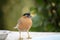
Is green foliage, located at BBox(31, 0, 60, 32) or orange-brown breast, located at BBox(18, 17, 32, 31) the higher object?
green foliage, located at BBox(31, 0, 60, 32)

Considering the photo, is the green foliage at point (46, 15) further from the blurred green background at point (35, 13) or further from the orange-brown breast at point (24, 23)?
the orange-brown breast at point (24, 23)

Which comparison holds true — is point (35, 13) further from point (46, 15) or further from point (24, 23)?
point (24, 23)

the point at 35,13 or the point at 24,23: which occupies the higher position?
the point at 35,13

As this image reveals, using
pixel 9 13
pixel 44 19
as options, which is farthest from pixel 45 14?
pixel 9 13

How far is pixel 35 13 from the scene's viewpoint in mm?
1169

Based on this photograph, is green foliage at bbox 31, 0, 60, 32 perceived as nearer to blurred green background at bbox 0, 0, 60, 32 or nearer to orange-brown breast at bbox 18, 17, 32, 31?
blurred green background at bbox 0, 0, 60, 32

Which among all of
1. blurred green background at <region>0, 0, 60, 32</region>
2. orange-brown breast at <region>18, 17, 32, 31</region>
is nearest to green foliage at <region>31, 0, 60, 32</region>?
blurred green background at <region>0, 0, 60, 32</region>

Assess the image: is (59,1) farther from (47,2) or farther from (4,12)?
(4,12)

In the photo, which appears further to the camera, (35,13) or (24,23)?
(35,13)

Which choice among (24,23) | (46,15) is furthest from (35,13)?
(24,23)

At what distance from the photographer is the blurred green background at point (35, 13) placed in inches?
44.6

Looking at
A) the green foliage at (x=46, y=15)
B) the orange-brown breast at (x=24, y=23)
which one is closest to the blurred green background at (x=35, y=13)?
the green foliage at (x=46, y=15)

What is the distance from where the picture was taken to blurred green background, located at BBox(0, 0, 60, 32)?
1134 mm

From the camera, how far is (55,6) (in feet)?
3.90
